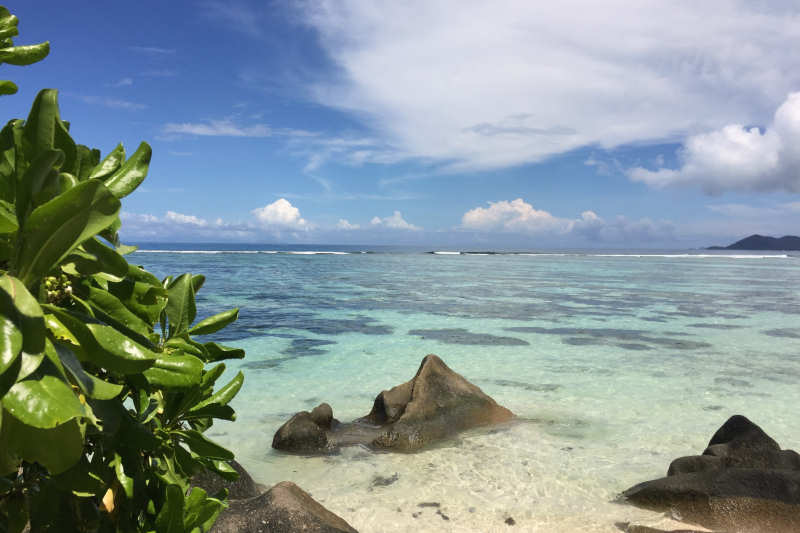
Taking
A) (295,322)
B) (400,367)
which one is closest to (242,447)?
(400,367)

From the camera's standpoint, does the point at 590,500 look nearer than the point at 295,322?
Yes

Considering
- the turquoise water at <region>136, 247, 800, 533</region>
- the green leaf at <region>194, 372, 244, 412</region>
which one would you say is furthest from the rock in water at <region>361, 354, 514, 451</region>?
the green leaf at <region>194, 372, 244, 412</region>

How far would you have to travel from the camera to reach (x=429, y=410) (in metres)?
7.09

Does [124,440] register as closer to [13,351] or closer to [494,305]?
[13,351]

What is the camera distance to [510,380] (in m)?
10.2

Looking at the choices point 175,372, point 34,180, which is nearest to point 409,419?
point 175,372

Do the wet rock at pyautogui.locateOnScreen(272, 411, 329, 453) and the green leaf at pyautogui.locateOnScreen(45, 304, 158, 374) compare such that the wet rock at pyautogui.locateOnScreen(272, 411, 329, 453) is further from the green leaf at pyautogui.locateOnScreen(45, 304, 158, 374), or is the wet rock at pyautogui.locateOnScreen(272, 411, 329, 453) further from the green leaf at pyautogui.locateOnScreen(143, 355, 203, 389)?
the green leaf at pyautogui.locateOnScreen(45, 304, 158, 374)

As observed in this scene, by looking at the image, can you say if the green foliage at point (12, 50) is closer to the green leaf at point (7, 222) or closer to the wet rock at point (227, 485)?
the green leaf at point (7, 222)

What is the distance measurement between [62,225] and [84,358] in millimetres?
249

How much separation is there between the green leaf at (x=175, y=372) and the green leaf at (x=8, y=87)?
679mm

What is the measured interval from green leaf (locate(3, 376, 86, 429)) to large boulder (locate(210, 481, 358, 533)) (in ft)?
11.6

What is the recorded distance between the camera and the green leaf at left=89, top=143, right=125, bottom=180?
3.65 feet

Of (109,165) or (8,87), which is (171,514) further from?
(8,87)

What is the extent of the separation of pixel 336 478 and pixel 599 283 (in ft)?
101
